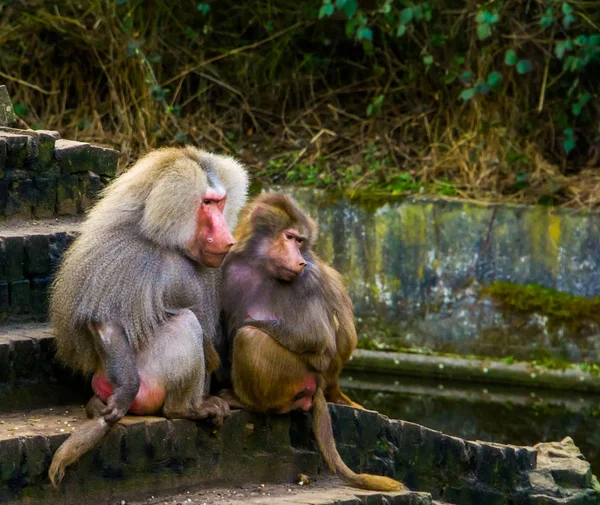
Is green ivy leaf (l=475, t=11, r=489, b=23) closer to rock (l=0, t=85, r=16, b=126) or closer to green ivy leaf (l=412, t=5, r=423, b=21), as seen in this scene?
green ivy leaf (l=412, t=5, r=423, b=21)

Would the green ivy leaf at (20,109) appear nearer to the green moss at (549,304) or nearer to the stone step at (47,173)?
the green moss at (549,304)

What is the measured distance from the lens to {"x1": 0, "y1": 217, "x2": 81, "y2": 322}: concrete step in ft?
16.1

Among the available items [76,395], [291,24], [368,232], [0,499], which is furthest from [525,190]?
[0,499]

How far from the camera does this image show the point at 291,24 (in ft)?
34.5

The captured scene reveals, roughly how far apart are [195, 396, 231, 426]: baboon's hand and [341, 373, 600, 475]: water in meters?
3.36

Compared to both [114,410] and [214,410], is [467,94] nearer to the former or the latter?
[214,410]

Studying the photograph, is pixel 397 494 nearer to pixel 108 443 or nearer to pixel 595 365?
pixel 108 443

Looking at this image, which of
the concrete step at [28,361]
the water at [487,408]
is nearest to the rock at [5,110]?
the concrete step at [28,361]

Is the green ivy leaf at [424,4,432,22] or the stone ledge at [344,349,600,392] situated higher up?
the green ivy leaf at [424,4,432,22]

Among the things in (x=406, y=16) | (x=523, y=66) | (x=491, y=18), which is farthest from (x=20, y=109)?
(x=523, y=66)

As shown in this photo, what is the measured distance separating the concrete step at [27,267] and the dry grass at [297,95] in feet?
15.2

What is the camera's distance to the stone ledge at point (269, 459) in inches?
166

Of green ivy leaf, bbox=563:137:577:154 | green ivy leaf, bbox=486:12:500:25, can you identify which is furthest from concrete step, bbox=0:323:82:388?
green ivy leaf, bbox=563:137:577:154

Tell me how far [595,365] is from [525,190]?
1587mm
